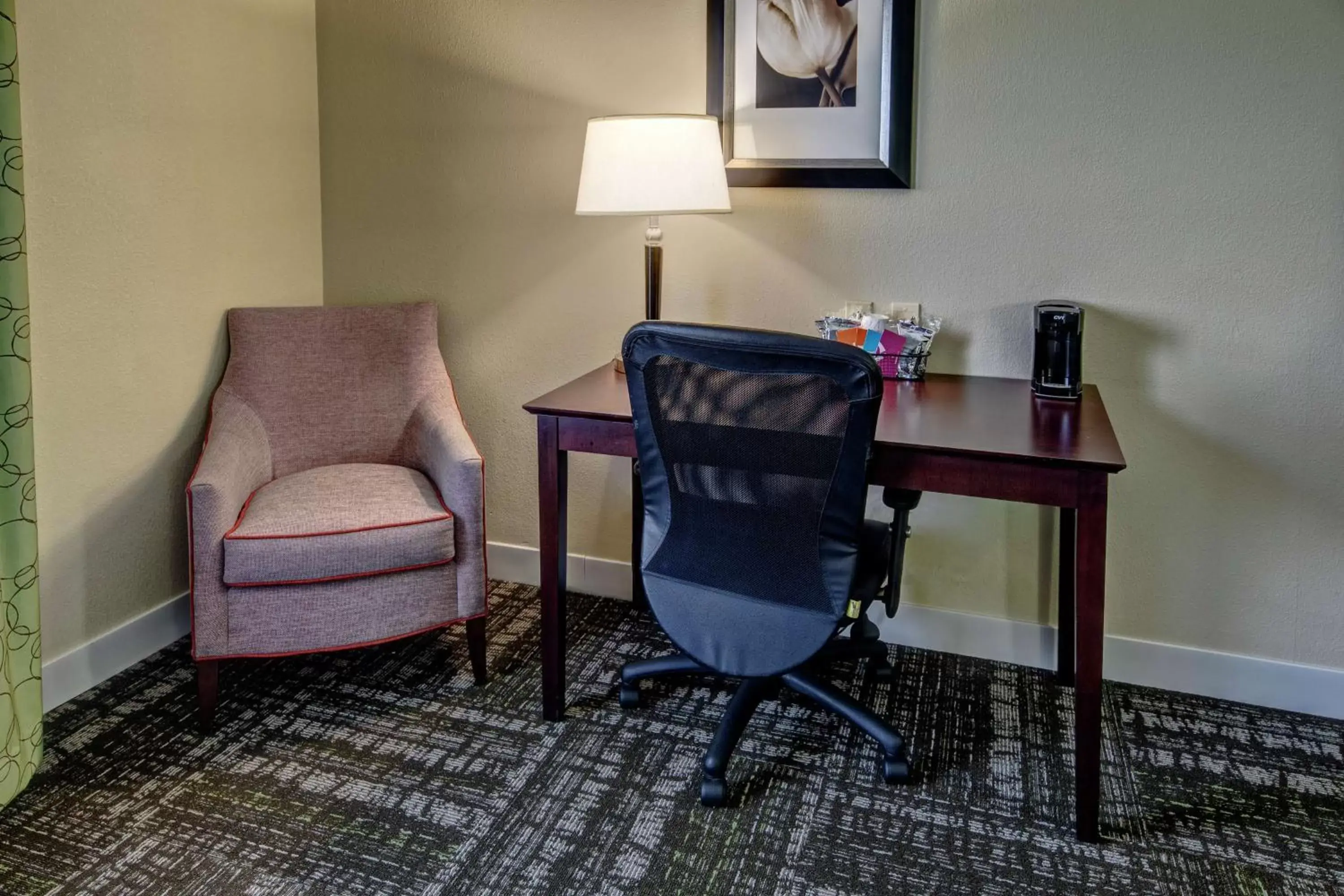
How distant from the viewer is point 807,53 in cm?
256

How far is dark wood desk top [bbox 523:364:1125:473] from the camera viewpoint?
192 centimetres

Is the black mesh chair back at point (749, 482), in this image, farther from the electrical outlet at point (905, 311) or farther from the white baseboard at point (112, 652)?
the white baseboard at point (112, 652)

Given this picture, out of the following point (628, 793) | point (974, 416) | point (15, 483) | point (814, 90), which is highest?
point (814, 90)

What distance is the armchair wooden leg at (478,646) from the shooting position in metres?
2.53

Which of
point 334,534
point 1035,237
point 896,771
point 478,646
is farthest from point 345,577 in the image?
point 1035,237

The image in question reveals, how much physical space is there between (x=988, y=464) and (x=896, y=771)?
0.66m

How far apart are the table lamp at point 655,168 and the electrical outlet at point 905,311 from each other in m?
0.49

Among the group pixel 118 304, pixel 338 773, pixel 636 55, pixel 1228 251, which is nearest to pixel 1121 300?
pixel 1228 251

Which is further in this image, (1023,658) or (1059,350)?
(1023,658)

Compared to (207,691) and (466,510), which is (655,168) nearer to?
(466,510)

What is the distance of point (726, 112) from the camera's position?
2.64m

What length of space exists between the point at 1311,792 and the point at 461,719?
1.76 m

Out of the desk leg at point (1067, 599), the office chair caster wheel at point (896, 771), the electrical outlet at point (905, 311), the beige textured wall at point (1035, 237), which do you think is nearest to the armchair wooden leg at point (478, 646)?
the beige textured wall at point (1035, 237)

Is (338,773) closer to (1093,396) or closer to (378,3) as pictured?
(1093,396)
